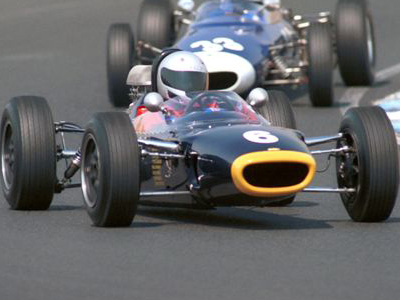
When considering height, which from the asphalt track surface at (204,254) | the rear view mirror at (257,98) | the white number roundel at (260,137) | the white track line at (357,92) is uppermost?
the white number roundel at (260,137)

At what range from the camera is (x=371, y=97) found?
18734 millimetres

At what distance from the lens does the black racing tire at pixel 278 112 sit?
11.6 metres

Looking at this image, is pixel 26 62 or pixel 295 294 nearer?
pixel 295 294

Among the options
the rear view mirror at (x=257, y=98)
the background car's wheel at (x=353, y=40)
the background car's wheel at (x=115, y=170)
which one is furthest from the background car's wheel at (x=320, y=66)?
the background car's wheel at (x=115, y=170)

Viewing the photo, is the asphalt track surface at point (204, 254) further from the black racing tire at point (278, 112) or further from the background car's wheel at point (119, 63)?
the background car's wheel at point (119, 63)

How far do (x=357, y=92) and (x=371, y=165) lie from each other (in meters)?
9.33

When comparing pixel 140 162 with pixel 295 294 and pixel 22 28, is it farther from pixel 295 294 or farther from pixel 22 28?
pixel 22 28

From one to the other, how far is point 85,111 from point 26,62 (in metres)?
4.15

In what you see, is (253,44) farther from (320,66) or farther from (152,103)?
(152,103)

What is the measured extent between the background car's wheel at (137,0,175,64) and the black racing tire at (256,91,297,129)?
7.17 metres

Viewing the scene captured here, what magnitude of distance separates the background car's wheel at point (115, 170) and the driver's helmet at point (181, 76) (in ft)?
4.59

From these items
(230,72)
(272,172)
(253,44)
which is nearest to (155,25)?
(253,44)

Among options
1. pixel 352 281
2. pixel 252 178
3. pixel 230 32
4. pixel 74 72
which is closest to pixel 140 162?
pixel 252 178

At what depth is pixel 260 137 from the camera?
970 cm
